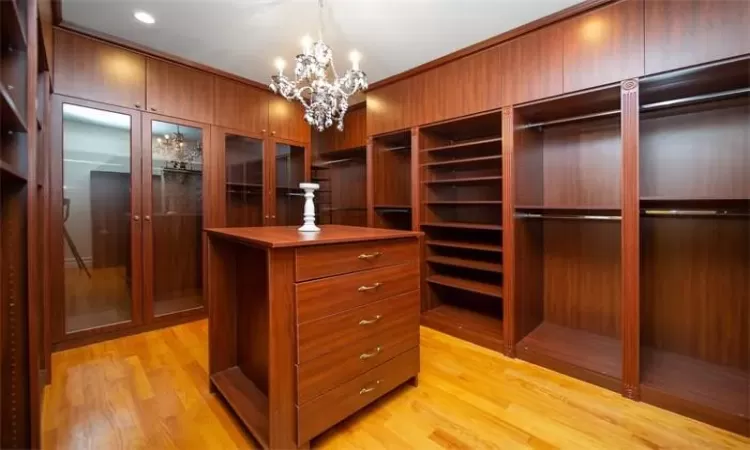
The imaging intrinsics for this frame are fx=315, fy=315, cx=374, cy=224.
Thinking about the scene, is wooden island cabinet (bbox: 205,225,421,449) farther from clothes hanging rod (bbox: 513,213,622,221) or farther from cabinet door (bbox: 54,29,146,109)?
cabinet door (bbox: 54,29,146,109)

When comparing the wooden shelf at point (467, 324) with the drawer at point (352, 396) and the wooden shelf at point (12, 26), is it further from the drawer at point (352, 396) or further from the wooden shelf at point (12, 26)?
the wooden shelf at point (12, 26)

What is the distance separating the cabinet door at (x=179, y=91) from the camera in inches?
107

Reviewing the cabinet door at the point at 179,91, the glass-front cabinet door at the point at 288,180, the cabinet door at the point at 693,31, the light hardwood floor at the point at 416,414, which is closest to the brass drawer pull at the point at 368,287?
the light hardwood floor at the point at 416,414

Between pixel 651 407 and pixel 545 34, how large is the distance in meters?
2.32

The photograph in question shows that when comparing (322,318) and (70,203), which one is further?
(70,203)

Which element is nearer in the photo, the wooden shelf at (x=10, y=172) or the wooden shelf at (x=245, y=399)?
the wooden shelf at (x=10, y=172)

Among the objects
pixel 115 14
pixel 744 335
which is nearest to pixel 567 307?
pixel 744 335

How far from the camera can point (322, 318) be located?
1.38 m

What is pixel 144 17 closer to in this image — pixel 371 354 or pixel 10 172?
pixel 10 172

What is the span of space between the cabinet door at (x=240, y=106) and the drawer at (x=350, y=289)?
251 cm

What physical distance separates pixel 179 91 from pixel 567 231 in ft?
11.8

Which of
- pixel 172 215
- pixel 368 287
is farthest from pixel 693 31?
pixel 172 215

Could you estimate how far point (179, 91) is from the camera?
2.87 metres

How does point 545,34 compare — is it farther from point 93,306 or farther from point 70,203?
point 93,306
